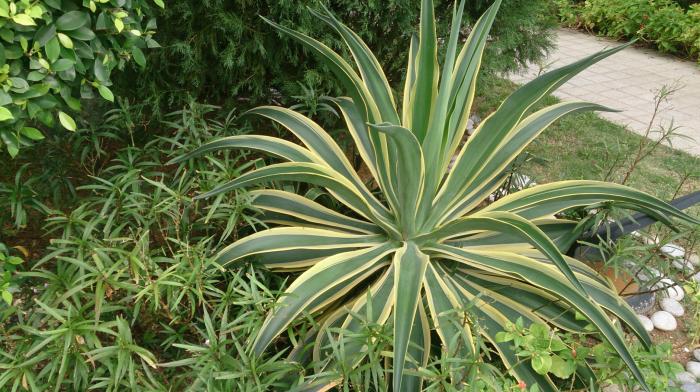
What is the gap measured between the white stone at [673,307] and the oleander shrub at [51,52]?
91.1 inches

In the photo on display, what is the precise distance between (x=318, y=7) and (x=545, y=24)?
1554 mm

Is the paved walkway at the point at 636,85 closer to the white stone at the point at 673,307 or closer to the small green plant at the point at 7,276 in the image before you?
the white stone at the point at 673,307

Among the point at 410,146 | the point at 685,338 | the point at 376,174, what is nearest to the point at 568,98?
the point at 685,338

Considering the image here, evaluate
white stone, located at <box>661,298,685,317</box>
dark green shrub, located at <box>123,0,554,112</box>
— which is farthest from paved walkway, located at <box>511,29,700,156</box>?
white stone, located at <box>661,298,685,317</box>

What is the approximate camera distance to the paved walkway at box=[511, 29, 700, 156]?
4.26 meters

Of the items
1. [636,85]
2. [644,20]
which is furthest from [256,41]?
[644,20]

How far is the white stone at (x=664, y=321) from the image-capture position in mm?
2295

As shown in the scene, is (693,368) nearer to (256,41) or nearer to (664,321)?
(664,321)

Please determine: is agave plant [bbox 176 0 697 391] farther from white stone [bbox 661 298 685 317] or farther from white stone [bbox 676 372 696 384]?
white stone [bbox 661 298 685 317]

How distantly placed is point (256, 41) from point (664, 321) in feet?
6.69

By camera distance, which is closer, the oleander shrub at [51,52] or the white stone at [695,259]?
the oleander shrub at [51,52]

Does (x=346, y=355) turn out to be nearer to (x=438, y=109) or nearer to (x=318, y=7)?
(x=438, y=109)

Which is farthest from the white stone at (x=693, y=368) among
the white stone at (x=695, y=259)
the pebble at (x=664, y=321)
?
the white stone at (x=695, y=259)

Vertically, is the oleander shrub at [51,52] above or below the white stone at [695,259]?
above
